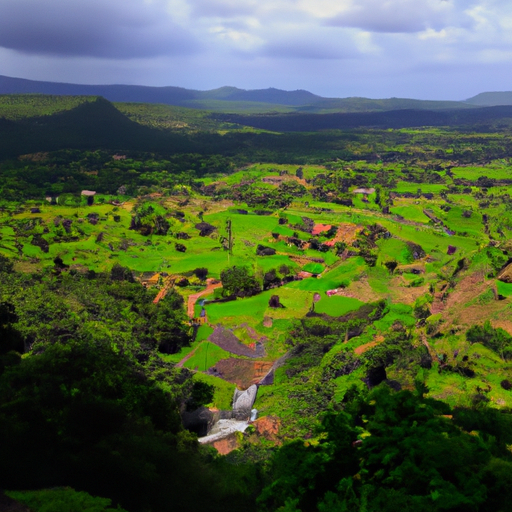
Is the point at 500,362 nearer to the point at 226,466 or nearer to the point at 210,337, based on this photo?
the point at 226,466

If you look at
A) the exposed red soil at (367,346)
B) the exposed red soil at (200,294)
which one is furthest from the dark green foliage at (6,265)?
the exposed red soil at (367,346)

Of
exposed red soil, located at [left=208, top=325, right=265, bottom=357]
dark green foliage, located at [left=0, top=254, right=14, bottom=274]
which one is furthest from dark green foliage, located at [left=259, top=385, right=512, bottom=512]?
dark green foliage, located at [left=0, top=254, right=14, bottom=274]

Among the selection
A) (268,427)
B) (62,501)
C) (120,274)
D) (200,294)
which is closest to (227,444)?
(268,427)

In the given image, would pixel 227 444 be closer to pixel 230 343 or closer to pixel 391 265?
pixel 230 343

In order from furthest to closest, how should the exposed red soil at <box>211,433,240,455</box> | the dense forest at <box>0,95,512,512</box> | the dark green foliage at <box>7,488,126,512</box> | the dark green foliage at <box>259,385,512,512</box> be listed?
1. the exposed red soil at <box>211,433,240,455</box>
2. the dense forest at <box>0,95,512,512</box>
3. the dark green foliage at <box>259,385,512,512</box>
4. the dark green foliage at <box>7,488,126,512</box>

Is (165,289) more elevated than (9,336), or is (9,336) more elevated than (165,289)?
(9,336)

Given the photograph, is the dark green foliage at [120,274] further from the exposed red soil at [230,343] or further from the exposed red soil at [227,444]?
the exposed red soil at [227,444]

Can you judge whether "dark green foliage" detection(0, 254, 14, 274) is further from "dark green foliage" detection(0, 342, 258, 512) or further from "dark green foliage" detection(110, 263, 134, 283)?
"dark green foliage" detection(0, 342, 258, 512)
